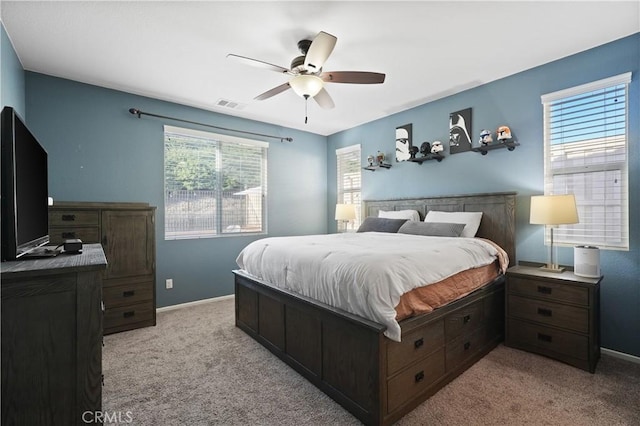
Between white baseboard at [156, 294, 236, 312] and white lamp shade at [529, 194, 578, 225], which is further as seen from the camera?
white baseboard at [156, 294, 236, 312]

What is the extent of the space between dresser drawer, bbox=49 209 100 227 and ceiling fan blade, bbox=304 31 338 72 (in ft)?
8.39

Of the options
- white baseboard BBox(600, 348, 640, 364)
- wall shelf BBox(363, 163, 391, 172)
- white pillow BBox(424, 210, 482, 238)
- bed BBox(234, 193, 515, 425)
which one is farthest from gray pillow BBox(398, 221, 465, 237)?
white baseboard BBox(600, 348, 640, 364)

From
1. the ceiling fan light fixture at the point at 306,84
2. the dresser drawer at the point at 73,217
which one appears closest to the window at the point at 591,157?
the ceiling fan light fixture at the point at 306,84

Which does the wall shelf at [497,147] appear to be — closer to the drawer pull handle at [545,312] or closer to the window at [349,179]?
the drawer pull handle at [545,312]

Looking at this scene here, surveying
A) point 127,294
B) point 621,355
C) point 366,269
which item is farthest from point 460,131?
point 127,294

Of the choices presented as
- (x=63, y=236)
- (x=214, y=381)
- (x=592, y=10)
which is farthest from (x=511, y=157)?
(x=63, y=236)

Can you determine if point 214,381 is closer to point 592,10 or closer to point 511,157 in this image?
point 511,157

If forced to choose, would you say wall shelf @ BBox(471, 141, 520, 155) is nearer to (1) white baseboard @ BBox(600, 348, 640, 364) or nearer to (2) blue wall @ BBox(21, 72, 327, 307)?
(1) white baseboard @ BBox(600, 348, 640, 364)

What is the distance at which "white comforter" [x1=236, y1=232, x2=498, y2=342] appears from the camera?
5.71ft

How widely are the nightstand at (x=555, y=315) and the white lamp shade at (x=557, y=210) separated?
47 cm

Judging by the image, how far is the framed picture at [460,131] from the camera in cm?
363

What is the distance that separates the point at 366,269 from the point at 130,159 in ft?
11.1

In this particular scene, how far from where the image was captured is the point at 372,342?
1.72 meters

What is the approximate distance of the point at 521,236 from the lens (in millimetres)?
3143
